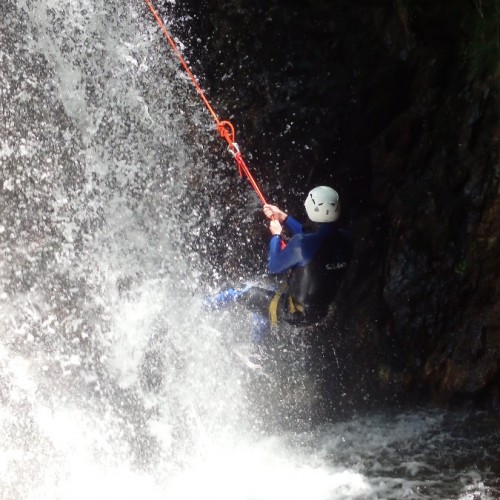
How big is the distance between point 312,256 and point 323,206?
49 centimetres

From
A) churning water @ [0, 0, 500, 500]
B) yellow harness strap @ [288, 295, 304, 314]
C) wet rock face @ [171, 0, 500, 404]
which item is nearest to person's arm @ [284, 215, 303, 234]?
yellow harness strap @ [288, 295, 304, 314]

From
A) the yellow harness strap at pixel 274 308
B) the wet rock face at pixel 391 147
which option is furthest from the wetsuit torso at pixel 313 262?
the wet rock face at pixel 391 147

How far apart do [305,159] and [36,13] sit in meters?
4.10

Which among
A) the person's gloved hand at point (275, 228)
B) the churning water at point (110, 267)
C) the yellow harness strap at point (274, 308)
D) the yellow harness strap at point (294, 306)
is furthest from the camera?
the churning water at point (110, 267)

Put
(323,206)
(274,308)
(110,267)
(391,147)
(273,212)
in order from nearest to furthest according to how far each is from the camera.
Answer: (323,206) → (273,212) → (274,308) → (391,147) → (110,267)

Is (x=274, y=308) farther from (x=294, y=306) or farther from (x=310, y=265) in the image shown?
(x=310, y=265)

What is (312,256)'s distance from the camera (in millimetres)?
5750

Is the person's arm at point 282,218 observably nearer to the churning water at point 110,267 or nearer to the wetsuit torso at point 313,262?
the wetsuit torso at point 313,262

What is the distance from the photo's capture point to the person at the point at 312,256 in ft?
18.7

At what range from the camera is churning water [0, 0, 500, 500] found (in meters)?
6.78

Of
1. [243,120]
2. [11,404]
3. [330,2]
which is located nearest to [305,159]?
[243,120]

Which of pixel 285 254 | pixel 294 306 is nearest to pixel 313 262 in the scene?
pixel 285 254

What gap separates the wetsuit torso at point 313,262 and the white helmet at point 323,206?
0.08m

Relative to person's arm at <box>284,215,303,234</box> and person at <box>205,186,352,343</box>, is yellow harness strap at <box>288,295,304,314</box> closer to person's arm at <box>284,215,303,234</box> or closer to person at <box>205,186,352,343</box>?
person at <box>205,186,352,343</box>
